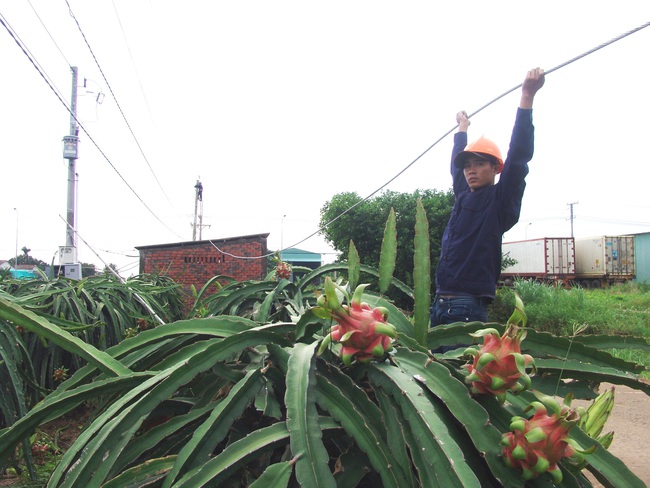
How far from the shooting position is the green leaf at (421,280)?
1.12 m


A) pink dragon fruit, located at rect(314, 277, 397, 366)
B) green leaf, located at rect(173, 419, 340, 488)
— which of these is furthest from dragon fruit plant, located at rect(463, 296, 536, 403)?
green leaf, located at rect(173, 419, 340, 488)

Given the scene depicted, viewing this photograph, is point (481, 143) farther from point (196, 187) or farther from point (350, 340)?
point (196, 187)

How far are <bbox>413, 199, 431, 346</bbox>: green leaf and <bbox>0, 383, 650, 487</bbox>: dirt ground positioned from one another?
174 cm

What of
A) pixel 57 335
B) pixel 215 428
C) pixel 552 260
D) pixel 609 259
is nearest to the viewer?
pixel 215 428

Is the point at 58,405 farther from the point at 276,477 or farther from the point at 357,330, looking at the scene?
the point at 357,330

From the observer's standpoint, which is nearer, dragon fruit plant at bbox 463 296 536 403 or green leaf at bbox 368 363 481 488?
green leaf at bbox 368 363 481 488

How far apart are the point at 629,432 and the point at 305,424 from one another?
4600mm

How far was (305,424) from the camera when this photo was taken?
0.79 m

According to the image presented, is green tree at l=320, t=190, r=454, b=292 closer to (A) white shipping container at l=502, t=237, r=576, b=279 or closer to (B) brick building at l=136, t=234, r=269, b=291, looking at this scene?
(B) brick building at l=136, t=234, r=269, b=291

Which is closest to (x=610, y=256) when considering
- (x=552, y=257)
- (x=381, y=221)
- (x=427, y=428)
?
(x=552, y=257)

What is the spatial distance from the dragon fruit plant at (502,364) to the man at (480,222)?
1.53 metres

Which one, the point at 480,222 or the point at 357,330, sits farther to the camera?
the point at 480,222

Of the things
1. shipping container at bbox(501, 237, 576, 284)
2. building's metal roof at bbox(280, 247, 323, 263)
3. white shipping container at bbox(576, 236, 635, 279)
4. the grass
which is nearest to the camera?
the grass

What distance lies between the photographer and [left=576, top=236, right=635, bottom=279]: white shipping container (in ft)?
81.0
